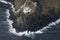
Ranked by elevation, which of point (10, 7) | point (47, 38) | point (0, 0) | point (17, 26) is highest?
point (0, 0)

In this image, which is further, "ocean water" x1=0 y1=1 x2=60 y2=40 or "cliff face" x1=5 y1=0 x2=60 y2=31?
"cliff face" x1=5 y1=0 x2=60 y2=31

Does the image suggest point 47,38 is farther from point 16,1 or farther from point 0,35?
point 16,1

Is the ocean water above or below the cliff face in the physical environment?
below

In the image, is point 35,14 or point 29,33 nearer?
point 29,33

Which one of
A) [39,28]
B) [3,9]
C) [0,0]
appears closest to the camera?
[39,28]

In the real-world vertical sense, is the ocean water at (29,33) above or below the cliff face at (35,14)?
below

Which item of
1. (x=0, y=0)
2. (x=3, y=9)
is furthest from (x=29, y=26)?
(x=0, y=0)

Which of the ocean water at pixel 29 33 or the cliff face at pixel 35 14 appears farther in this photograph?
the cliff face at pixel 35 14

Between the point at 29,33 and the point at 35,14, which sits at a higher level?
the point at 35,14
